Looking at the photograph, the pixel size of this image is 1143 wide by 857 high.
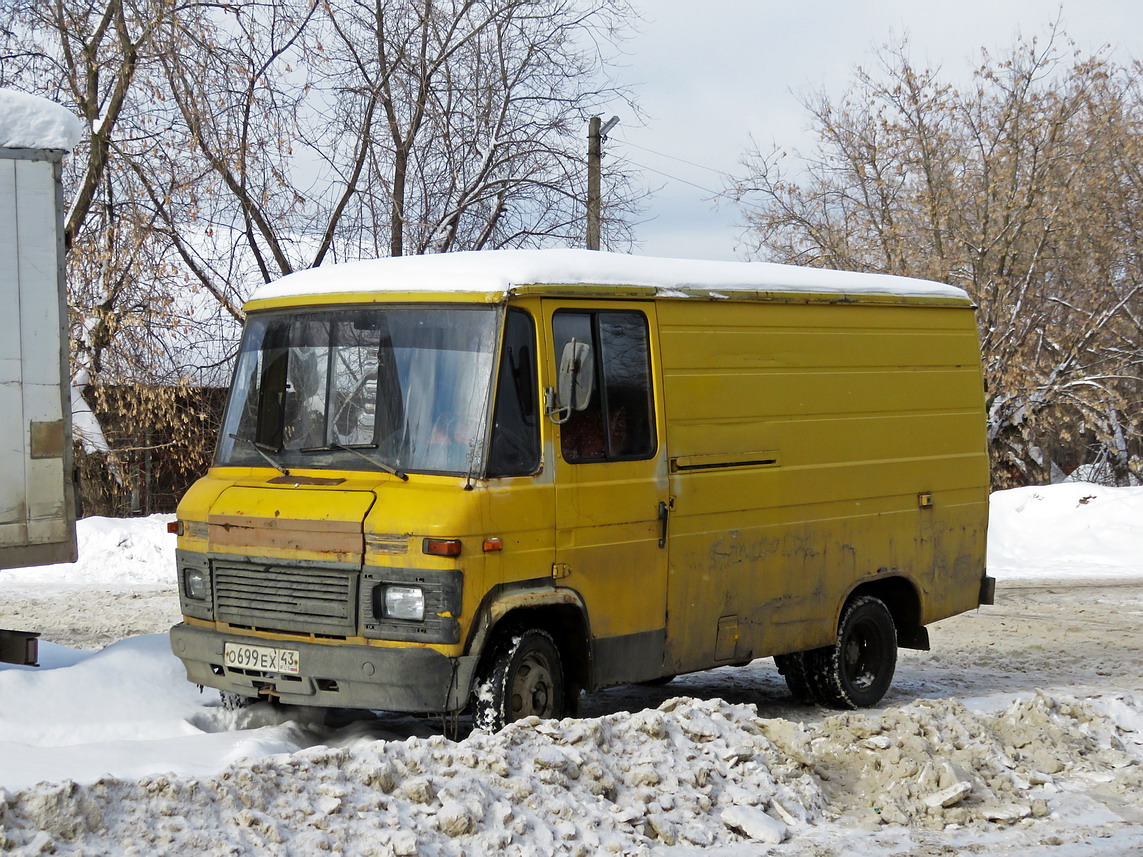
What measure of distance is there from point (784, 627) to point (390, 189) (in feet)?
37.8

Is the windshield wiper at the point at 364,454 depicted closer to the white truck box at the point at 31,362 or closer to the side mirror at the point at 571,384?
the side mirror at the point at 571,384

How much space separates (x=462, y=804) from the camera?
5.18 metres

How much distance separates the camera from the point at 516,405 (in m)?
6.44

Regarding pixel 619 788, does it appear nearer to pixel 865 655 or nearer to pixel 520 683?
pixel 520 683

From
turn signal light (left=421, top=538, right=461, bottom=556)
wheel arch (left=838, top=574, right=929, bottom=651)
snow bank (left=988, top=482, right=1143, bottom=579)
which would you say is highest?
turn signal light (left=421, top=538, right=461, bottom=556)

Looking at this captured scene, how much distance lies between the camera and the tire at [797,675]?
8.59 meters

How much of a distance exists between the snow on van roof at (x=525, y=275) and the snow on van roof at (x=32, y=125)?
1.53m

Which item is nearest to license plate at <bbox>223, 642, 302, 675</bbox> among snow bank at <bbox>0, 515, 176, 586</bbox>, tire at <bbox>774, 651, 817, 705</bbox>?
tire at <bbox>774, 651, 817, 705</bbox>

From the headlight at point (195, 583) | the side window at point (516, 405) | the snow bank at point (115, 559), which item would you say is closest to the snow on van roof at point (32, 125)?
the headlight at point (195, 583)

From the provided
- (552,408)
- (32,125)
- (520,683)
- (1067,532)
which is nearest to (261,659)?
(520,683)

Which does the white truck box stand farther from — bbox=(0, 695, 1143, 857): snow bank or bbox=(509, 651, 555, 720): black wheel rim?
bbox=(509, 651, 555, 720): black wheel rim

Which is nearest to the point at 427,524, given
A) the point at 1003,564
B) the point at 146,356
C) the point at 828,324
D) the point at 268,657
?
the point at 268,657

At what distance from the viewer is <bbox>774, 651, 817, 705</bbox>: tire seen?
28.2ft

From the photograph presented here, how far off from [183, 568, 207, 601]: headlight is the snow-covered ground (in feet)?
2.28
